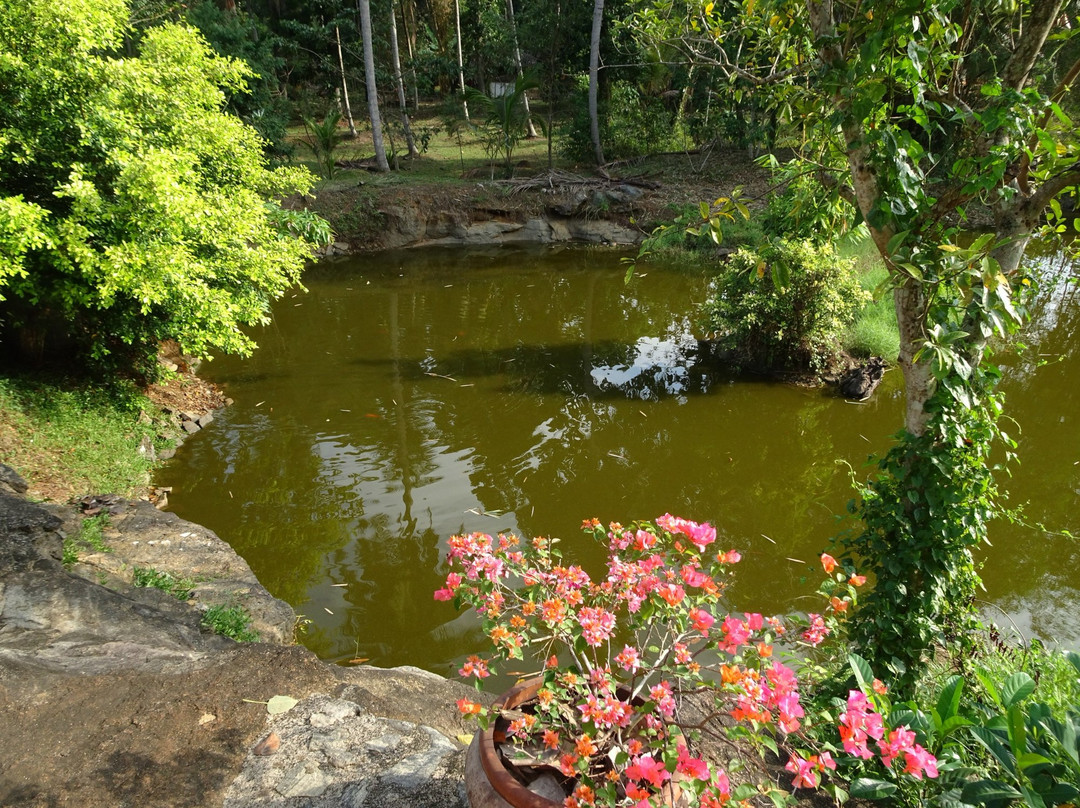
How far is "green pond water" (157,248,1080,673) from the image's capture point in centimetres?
461

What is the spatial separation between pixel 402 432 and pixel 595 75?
40.2 feet

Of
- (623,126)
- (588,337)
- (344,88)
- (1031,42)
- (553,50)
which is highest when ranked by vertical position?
(553,50)

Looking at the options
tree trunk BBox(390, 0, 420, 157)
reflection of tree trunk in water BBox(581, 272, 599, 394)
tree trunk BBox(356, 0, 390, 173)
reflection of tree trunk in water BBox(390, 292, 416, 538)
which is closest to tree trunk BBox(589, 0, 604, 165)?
tree trunk BBox(390, 0, 420, 157)

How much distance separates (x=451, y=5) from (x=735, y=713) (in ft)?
80.7

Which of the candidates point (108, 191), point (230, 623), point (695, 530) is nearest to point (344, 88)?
point (108, 191)

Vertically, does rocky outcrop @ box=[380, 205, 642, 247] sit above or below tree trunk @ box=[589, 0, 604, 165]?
below

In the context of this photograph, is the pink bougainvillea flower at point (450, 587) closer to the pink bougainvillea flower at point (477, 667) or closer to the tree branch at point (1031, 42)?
the pink bougainvillea flower at point (477, 667)

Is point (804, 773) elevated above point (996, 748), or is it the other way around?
point (804, 773)

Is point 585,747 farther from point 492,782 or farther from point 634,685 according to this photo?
point 634,685

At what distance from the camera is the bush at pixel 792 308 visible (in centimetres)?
713

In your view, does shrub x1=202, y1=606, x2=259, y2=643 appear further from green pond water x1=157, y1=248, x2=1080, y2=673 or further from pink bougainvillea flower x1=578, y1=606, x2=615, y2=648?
pink bougainvillea flower x1=578, y1=606, x2=615, y2=648

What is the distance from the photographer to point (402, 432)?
268 inches

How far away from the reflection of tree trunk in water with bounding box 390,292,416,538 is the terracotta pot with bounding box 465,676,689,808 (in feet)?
10.9

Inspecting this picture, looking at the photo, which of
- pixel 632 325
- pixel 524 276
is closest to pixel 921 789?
pixel 632 325
